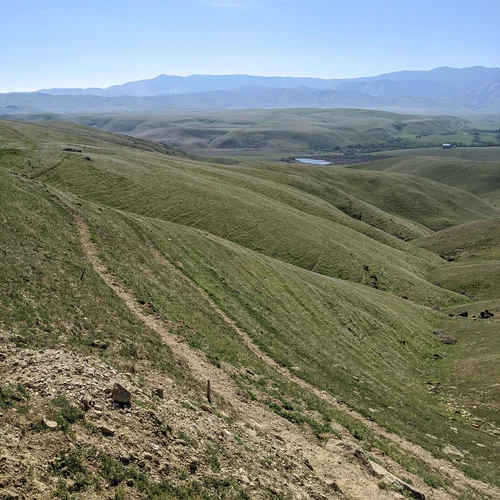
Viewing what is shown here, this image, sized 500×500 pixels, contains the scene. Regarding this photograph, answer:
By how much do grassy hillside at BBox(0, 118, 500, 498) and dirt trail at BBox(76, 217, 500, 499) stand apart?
225mm

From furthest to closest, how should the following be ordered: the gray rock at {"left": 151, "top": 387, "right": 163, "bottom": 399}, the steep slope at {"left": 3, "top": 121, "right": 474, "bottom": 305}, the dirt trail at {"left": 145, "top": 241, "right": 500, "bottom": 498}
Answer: the steep slope at {"left": 3, "top": 121, "right": 474, "bottom": 305} < the dirt trail at {"left": 145, "top": 241, "right": 500, "bottom": 498} < the gray rock at {"left": 151, "top": 387, "right": 163, "bottom": 399}

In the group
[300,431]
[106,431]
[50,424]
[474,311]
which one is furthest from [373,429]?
[474,311]

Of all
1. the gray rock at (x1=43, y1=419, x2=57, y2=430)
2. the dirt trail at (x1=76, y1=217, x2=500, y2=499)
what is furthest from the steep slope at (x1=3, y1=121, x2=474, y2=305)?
the gray rock at (x1=43, y1=419, x2=57, y2=430)

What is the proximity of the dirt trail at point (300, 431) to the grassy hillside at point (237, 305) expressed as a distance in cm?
23

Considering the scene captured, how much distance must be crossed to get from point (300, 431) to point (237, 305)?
17.3m

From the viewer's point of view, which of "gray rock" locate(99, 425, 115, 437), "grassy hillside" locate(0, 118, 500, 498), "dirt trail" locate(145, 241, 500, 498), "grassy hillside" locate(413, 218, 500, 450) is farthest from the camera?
"grassy hillside" locate(413, 218, 500, 450)

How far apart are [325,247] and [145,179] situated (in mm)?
35293

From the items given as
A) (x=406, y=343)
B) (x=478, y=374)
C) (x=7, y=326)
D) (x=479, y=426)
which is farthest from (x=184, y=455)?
(x=406, y=343)

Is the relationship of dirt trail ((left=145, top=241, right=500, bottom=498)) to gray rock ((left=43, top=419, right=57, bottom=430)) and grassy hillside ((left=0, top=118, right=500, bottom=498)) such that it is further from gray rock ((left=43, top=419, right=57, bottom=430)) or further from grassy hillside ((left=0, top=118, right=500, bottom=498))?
gray rock ((left=43, top=419, right=57, bottom=430))

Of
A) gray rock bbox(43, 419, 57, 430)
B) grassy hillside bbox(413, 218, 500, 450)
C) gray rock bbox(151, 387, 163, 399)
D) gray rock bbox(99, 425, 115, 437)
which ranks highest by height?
gray rock bbox(43, 419, 57, 430)

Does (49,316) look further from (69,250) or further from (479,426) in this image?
(479,426)

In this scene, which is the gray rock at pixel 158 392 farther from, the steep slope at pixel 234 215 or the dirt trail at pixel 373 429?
the steep slope at pixel 234 215

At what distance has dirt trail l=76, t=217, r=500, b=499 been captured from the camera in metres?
19.4

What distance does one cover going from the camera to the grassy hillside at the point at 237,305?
2373 centimetres
